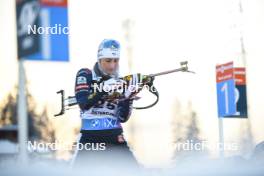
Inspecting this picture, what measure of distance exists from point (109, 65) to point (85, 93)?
0.28m

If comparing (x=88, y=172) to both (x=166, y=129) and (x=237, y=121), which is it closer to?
(x=166, y=129)

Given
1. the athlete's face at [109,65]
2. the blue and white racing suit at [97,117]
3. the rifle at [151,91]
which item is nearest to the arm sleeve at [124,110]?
the blue and white racing suit at [97,117]

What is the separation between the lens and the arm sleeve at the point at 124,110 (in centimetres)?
519

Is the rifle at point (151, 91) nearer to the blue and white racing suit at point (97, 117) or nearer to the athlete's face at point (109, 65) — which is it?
the blue and white racing suit at point (97, 117)

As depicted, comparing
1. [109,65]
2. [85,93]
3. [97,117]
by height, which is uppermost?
[109,65]

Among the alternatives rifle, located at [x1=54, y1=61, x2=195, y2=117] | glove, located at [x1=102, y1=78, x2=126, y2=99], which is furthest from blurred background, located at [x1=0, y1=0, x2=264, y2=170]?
glove, located at [x1=102, y1=78, x2=126, y2=99]

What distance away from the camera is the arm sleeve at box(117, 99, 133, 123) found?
5188 millimetres

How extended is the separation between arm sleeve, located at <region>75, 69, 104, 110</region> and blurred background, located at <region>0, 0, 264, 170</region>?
0.22ft

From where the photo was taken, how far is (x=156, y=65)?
5.36m

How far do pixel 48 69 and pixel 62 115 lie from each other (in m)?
0.36

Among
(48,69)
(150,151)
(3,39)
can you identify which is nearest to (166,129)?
(150,151)

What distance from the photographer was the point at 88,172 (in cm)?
509

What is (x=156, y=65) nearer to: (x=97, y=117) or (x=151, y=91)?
(x=151, y=91)

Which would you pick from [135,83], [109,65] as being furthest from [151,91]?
[109,65]
